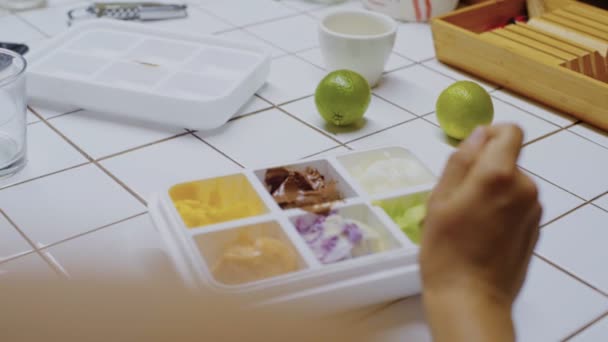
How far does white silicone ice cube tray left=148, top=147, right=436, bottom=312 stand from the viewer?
695mm

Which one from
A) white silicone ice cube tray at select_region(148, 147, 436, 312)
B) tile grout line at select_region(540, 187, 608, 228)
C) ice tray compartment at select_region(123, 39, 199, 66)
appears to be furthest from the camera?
ice tray compartment at select_region(123, 39, 199, 66)

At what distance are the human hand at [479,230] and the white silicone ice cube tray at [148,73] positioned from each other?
2.11 ft

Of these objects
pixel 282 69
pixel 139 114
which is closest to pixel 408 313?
pixel 139 114

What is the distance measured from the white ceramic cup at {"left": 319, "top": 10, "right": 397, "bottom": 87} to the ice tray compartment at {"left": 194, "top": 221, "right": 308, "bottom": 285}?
21.0 inches

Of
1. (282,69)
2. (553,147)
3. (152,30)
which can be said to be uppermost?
(152,30)

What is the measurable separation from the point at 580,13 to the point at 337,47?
525 millimetres

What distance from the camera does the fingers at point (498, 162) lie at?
0.47 meters

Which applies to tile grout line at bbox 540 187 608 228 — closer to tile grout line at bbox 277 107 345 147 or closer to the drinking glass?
tile grout line at bbox 277 107 345 147

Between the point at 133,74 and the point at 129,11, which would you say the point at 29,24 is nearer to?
the point at 129,11

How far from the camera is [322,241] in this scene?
0.76 meters

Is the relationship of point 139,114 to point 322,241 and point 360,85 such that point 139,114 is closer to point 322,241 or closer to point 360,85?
point 360,85

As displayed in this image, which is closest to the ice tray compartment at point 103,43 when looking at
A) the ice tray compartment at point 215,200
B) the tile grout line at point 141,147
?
the tile grout line at point 141,147

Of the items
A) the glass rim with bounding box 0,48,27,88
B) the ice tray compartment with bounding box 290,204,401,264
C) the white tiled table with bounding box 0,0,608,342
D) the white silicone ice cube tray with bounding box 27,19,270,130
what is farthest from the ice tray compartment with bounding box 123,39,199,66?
the ice tray compartment with bounding box 290,204,401,264

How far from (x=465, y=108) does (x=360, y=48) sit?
241 mm
